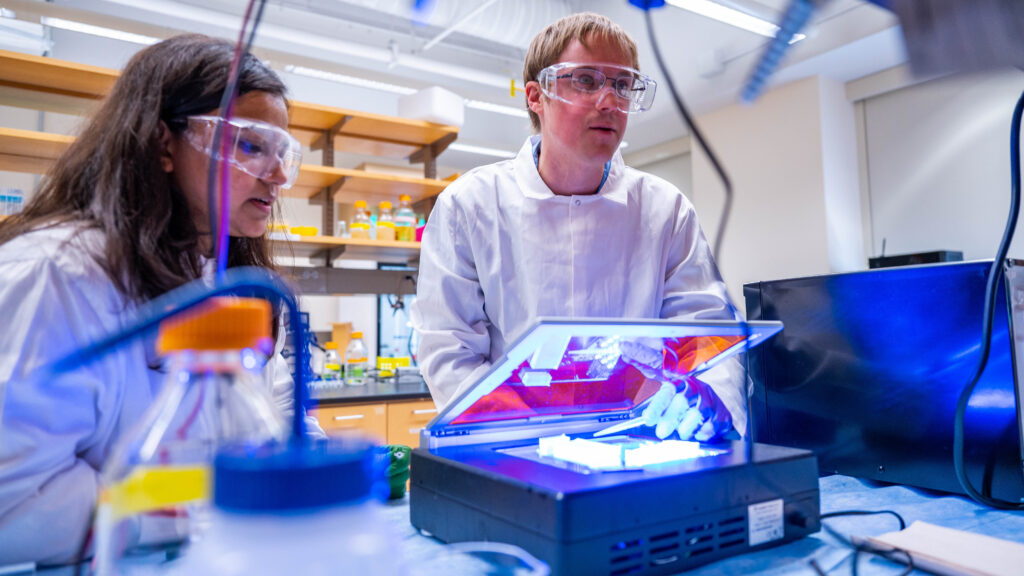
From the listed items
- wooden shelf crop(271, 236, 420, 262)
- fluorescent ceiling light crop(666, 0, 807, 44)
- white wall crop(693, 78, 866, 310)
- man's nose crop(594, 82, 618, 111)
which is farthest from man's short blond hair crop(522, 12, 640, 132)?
white wall crop(693, 78, 866, 310)

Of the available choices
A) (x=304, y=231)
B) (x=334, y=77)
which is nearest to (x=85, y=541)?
(x=304, y=231)

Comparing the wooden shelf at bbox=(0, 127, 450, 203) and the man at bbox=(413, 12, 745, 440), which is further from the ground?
the wooden shelf at bbox=(0, 127, 450, 203)

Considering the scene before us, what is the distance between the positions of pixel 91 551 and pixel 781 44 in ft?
2.77

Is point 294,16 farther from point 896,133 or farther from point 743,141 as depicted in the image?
point 896,133

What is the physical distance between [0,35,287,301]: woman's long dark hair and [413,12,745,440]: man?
0.57 meters

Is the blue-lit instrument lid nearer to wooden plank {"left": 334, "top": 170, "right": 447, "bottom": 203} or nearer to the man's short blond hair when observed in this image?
the man's short blond hair

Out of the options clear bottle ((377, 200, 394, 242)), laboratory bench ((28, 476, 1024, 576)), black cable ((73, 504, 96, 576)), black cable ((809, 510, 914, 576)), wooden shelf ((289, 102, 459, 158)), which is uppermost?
wooden shelf ((289, 102, 459, 158))

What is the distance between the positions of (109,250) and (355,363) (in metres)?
3.10

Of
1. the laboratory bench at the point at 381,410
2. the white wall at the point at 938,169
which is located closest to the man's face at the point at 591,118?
the laboratory bench at the point at 381,410

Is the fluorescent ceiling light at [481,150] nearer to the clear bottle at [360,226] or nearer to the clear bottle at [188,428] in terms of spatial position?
the clear bottle at [360,226]

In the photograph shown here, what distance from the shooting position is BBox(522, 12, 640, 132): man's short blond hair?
1.39 metres

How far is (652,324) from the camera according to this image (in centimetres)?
76

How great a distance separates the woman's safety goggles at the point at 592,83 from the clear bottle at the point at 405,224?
8.81 ft

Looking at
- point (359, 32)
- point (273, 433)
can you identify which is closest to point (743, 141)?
point (359, 32)
